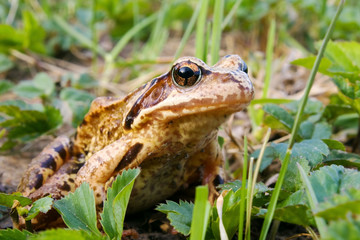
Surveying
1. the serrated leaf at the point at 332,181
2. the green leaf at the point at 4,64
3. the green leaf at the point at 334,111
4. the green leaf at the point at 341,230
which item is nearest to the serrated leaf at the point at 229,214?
the serrated leaf at the point at 332,181

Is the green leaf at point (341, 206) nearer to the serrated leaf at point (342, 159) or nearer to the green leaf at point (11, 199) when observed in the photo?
the serrated leaf at point (342, 159)

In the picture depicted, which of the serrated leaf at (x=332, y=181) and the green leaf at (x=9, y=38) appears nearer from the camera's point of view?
the serrated leaf at (x=332, y=181)

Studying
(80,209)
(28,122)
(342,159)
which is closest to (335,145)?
(342,159)

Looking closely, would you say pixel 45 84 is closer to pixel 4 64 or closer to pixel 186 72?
pixel 4 64

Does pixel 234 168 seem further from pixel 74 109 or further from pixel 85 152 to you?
pixel 74 109

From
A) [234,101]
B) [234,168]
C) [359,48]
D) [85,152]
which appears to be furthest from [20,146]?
[359,48]

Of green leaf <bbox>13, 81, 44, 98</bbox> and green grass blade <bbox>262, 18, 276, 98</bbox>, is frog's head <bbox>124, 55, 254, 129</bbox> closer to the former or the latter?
green grass blade <bbox>262, 18, 276, 98</bbox>

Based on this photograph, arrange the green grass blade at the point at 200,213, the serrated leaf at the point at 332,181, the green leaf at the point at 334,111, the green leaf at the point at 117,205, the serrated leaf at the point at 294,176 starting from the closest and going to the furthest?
the green grass blade at the point at 200,213 → the serrated leaf at the point at 332,181 → the green leaf at the point at 117,205 → the serrated leaf at the point at 294,176 → the green leaf at the point at 334,111
